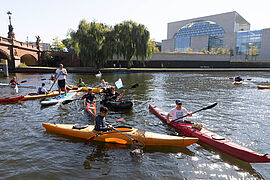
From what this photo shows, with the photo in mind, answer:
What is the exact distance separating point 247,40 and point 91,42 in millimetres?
74928

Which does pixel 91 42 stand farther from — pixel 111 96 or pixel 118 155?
pixel 118 155

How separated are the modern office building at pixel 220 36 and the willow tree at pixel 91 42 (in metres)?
53.3

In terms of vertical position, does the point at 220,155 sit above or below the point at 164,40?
below

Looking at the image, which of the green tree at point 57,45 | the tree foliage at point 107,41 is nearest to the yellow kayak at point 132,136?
the tree foliage at point 107,41

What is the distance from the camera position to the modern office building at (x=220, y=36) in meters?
81.4

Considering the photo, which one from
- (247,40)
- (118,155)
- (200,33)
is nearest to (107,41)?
(118,155)

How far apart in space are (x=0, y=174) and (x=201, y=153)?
643 centimetres

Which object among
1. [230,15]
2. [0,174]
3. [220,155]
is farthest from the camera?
[230,15]

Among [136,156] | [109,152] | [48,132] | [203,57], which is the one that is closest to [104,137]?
[109,152]

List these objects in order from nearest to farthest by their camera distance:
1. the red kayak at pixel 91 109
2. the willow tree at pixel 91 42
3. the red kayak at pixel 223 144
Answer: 1. the red kayak at pixel 223 144
2. the red kayak at pixel 91 109
3. the willow tree at pixel 91 42

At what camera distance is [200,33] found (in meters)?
95.6

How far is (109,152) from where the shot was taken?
6.87 m

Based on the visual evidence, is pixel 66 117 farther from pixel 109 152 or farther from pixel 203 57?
pixel 203 57

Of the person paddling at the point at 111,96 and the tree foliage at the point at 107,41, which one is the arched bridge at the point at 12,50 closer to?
the tree foliage at the point at 107,41
